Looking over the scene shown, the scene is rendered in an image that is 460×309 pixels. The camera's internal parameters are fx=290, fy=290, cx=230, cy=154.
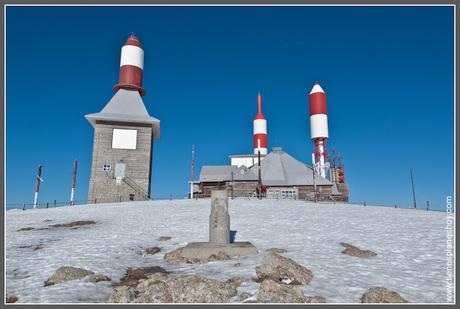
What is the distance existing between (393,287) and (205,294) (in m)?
4.56

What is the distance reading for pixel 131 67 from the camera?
40344mm

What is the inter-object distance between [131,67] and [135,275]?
3730 centimetres

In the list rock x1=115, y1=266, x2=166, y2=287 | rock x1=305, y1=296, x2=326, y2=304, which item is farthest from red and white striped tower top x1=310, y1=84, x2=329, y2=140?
rock x1=305, y1=296, x2=326, y2=304

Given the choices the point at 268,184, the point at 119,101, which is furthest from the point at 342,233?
the point at 119,101

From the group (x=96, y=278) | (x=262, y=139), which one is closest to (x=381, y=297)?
(x=96, y=278)

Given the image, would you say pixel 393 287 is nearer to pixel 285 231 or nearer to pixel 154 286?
pixel 154 286

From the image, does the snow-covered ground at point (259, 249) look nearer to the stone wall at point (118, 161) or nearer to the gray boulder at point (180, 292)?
the gray boulder at point (180, 292)

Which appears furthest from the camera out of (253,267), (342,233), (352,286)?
(342,233)

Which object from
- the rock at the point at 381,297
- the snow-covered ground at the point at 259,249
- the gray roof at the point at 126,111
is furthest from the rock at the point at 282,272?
the gray roof at the point at 126,111

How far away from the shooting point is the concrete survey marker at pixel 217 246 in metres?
10.2

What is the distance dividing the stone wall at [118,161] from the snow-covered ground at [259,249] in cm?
1535

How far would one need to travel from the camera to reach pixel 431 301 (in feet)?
20.5

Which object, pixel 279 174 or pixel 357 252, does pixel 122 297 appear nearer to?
pixel 357 252

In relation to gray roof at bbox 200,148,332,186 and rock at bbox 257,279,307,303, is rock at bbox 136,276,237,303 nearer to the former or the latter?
rock at bbox 257,279,307,303
